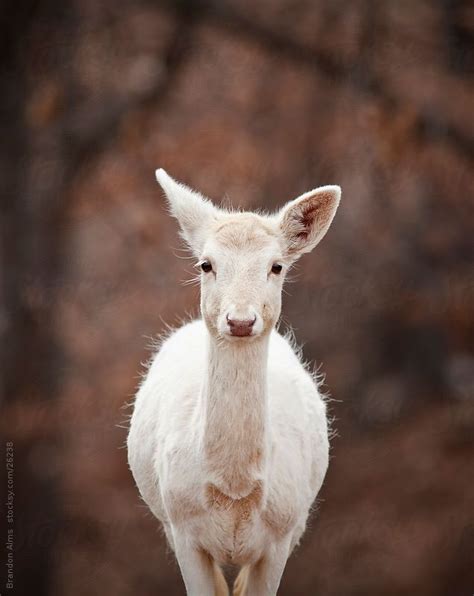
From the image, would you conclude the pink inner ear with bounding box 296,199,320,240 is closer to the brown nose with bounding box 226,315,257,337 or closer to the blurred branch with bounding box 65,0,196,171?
the brown nose with bounding box 226,315,257,337

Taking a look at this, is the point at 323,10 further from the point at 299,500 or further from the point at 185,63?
the point at 299,500

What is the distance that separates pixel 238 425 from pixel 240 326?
46 centimetres

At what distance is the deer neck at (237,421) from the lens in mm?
3322

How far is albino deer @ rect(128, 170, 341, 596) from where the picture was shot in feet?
10.7

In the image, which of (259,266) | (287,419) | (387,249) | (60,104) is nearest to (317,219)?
(259,266)

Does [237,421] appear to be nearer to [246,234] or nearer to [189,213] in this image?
[246,234]

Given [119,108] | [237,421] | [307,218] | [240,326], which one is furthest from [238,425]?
[119,108]

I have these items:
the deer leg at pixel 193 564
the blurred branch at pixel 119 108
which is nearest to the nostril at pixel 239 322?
the deer leg at pixel 193 564

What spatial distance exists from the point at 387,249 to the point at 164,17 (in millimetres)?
2876

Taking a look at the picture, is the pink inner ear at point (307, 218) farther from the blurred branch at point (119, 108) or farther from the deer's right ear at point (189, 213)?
the blurred branch at point (119, 108)

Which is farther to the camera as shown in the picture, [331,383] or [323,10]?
[331,383]

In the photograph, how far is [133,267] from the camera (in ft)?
28.5

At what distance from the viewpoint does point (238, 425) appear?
3.33 metres

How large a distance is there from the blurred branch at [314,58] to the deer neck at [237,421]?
5.42 m
